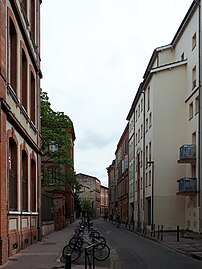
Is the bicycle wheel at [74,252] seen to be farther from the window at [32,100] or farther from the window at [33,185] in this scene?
the window at [32,100]

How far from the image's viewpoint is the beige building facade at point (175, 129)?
39.4 metres

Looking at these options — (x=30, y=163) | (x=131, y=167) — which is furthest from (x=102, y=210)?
(x=30, y=163)

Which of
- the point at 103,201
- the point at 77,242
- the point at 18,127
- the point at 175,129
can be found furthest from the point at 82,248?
the point at 103,201

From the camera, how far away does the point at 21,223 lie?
71.1 feet

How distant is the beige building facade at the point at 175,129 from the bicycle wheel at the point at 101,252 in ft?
61.0

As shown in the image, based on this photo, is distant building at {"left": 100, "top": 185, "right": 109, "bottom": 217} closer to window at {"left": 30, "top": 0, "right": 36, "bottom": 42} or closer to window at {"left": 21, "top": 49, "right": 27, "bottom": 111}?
window at {"left": 30, "top": 0, "right": 36, "bottom": 42}

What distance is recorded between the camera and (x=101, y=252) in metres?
20.3

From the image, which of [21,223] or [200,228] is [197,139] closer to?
[200,228]

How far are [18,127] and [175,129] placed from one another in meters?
26.9

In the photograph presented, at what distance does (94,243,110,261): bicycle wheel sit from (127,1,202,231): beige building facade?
61.0ft

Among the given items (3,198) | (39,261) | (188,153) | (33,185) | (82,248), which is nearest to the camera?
(3,198)

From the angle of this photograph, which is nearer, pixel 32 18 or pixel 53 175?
pixel 32 18

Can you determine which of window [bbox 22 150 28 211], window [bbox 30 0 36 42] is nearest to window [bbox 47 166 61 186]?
window [bbox 30 0 36 42]

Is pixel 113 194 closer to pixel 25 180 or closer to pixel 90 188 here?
pixel 90 188
